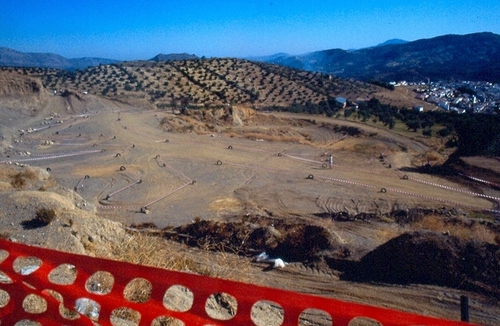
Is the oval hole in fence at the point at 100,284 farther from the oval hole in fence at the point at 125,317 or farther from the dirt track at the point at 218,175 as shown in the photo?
the dirt track at the point at 218,175

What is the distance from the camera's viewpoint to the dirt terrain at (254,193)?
9.67 meters

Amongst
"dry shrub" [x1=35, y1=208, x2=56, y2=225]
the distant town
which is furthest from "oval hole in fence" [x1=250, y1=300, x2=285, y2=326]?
the distant town

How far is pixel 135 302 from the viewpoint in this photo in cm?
386

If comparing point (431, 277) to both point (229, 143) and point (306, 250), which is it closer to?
point (306, 250)

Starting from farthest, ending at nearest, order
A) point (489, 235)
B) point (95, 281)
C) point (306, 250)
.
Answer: point (489, 235) → point (306, 250) → point (95, 281)

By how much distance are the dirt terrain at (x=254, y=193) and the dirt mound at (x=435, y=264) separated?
0.05 metres

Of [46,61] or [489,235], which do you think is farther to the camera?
[46,61]

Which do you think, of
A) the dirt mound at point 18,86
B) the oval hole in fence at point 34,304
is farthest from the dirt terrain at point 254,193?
the oval hole in fence at point 34,304

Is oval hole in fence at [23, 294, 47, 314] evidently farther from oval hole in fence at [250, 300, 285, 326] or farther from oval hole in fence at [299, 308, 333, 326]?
A: oval hole in fence at [299, 308, 333, 326]

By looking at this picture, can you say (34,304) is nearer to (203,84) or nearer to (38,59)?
(203,84)

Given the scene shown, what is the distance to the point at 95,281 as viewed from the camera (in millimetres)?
5844

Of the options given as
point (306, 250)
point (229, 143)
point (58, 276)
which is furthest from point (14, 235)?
point (229, 143)

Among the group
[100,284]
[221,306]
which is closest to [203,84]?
[221,306]

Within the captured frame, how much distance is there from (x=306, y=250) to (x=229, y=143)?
21506 millimetres
